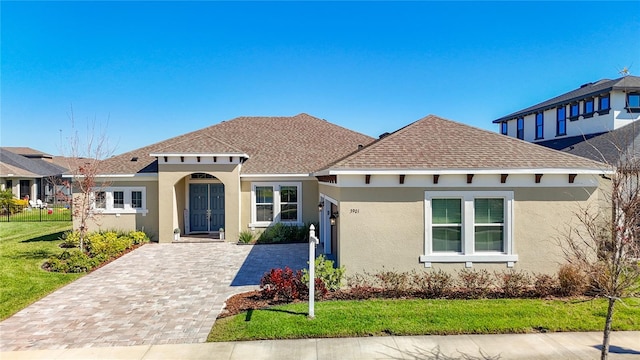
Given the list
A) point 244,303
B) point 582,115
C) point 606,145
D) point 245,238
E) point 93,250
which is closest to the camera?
point 244,303

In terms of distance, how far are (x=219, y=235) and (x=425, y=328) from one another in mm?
13501

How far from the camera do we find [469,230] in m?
10.3

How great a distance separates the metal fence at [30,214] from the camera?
27703 millimetres

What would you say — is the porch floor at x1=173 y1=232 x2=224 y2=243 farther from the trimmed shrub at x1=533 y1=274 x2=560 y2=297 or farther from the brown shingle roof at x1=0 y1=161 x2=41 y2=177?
the brown shingle roof at x1=0 y1=161 x2=41 y2=177

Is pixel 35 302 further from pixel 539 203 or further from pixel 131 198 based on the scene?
pixel 539 203

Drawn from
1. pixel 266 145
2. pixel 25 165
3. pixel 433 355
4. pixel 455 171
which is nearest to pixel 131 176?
pixel 266 145

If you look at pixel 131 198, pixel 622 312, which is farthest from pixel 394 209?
pixel 131 198

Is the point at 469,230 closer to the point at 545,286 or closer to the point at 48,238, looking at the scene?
the point at 545,286

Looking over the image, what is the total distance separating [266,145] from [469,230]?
14.0 meters

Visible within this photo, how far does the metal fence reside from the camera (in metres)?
27.7

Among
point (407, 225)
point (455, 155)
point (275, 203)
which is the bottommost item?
point (407, 225)

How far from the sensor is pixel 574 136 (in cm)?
2589

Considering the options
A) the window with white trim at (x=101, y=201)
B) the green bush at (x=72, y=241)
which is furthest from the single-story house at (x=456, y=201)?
the window with white trim at (x=101, y=201)

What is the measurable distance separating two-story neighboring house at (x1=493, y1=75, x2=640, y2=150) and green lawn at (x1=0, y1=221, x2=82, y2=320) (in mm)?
23575
